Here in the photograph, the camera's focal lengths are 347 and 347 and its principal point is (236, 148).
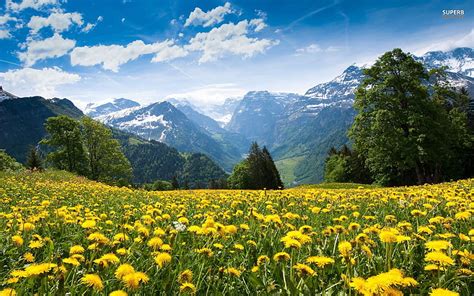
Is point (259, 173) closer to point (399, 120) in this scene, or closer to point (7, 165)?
point (399, 120)

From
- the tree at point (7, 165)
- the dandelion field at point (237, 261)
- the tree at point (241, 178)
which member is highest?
the dandelion field at point (237, 261)

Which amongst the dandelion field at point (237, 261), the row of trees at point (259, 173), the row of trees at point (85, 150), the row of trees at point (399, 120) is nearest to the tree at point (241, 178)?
the row of trees at point (259, 173)

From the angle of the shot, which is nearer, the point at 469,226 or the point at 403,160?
the point at 469,226

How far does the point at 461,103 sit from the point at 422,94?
4249cm

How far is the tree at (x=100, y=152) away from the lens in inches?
2566

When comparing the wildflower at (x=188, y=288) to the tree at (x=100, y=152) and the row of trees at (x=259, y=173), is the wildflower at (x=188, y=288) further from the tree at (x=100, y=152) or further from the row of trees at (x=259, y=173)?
the row of trees at (x=259, y=173)

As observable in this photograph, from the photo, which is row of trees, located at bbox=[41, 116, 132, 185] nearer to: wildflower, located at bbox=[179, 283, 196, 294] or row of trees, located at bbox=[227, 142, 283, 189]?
row of trees, located at bbox=[227, 142, 283, 189]

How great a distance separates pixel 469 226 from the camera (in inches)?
191

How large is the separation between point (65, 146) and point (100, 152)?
630 centimetres

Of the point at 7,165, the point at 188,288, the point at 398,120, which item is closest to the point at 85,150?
the point at 7,165

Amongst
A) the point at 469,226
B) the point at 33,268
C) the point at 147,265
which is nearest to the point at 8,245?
the point at 147,265

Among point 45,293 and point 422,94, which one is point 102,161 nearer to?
point 422,94

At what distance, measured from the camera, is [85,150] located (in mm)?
64750

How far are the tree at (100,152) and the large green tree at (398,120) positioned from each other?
45.9 m
